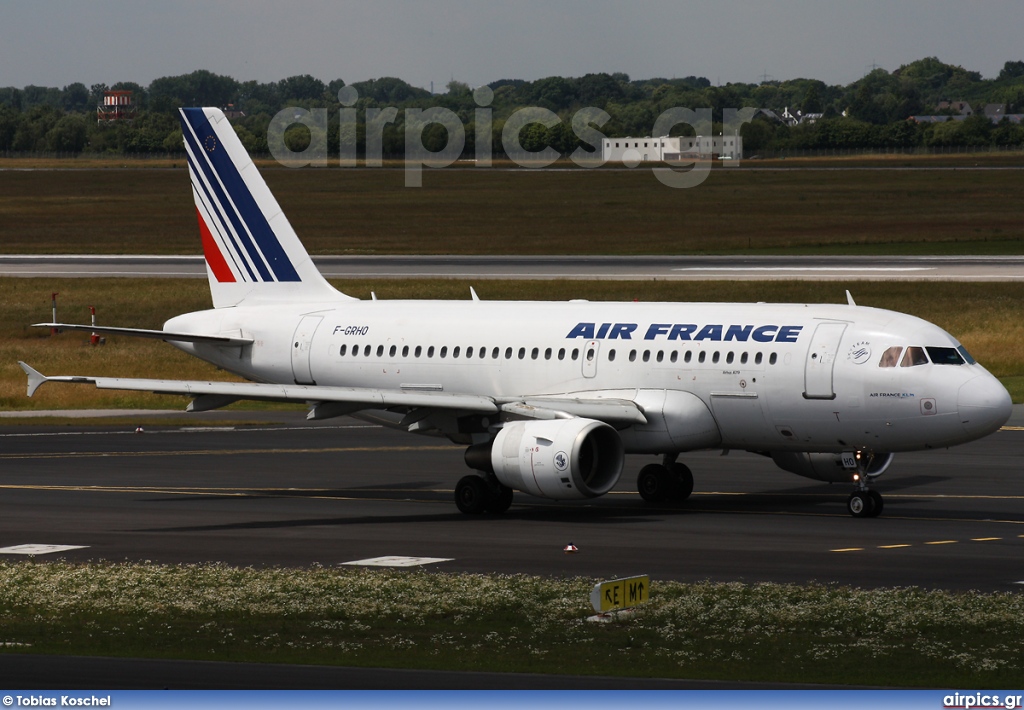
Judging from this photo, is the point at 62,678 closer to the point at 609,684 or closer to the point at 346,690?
the point at 346,690

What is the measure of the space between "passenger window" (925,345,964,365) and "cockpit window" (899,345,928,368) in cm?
17

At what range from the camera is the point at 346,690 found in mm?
18359

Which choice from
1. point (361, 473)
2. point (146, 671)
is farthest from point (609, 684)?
point (361, 473)

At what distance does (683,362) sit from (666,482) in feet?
11.4

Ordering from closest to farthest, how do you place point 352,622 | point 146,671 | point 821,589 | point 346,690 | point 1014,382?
point 346,690 < point 146,671 < point 352,622 < point 821,589 < point 1014,382

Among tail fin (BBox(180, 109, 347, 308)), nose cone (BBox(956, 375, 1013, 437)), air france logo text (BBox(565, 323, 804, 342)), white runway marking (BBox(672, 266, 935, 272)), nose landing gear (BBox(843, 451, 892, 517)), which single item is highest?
tail fin (BBox(180, 109, 347, 308))

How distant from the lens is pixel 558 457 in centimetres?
3441

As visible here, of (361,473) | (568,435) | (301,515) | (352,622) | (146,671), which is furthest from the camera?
(361,473)

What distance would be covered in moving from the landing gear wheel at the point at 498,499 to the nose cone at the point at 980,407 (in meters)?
10.1

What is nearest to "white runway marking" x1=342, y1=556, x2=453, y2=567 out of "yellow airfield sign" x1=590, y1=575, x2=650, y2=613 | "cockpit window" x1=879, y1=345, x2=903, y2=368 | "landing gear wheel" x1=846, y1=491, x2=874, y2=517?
"yellow airfield sign" x1=590, y1=575, x2=650, y2=613

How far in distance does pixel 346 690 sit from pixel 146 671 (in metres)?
2.88

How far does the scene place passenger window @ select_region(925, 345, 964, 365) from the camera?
115ft

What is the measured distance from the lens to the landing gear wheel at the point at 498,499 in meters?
37.0

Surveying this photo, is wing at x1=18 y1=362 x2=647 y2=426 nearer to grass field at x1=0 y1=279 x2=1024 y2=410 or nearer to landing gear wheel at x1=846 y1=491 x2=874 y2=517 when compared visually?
landing gear wheel at x1=846 y1=491 x2=874 y2=517
